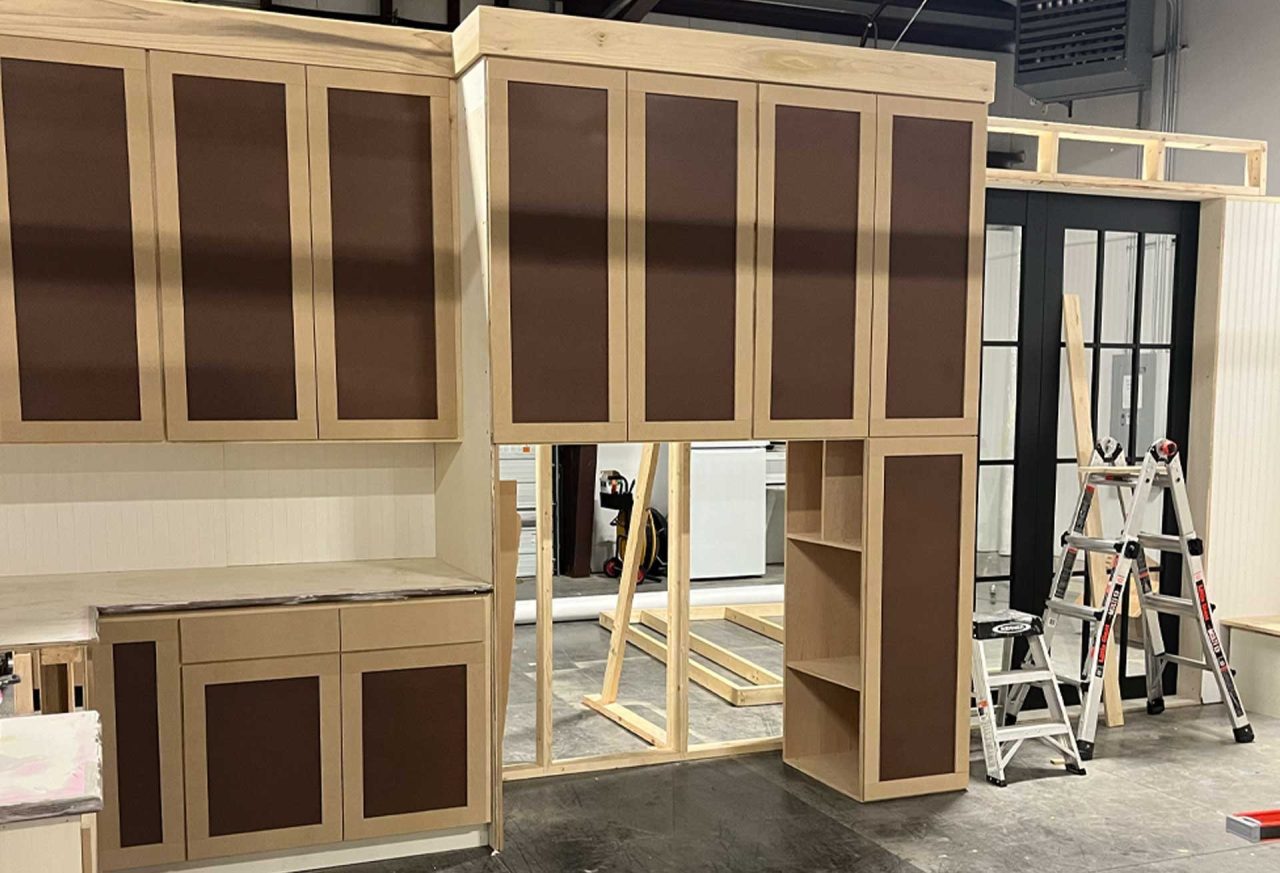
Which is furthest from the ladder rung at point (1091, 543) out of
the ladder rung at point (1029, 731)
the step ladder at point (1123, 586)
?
the ladder rung at point (1029, 731)

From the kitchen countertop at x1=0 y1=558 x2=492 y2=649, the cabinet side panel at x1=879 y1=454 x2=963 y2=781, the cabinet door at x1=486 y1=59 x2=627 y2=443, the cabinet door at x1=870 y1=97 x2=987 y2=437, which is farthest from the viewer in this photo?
the cabinet side panel at x1=879 y1=454 x2=963 y2=781

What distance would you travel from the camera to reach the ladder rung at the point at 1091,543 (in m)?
4.78

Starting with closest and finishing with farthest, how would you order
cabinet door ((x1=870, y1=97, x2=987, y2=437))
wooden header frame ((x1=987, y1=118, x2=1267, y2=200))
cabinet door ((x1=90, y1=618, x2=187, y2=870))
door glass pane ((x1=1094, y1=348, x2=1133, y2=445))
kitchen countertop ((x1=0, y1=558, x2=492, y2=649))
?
kitchen countertop ((x1=0, y1=558, x2=492, y2=649))
cabinet door ((x1=90, y1=618, x2=187, y2=870))
cabinet door ((x1=870, y1=97, x2=987, y2=437))
wooden header frame ((x1=987, y1=118, x2=1267, y2=200))
door glass pane ((x1=1094, y1=348, x2=1133, y2=445))

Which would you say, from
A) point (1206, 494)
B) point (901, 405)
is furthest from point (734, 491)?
point (901, 405)

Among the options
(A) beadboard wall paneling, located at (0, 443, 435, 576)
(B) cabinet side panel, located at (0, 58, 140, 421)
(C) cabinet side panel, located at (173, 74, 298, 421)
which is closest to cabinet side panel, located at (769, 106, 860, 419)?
(A) beadboard wall paneling, located at (0, 443, 435, 576)

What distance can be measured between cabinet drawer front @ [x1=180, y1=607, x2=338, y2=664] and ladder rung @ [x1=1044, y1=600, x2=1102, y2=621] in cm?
311

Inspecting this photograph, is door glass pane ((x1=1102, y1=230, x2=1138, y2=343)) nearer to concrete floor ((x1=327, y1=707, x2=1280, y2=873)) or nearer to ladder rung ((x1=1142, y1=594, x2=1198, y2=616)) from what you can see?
ladder rung ((x1=1142, y1=594, x2=1198, y2=616))

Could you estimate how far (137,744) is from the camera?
3.45 meters

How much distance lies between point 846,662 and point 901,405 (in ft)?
3.55

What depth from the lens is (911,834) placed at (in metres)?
3.97

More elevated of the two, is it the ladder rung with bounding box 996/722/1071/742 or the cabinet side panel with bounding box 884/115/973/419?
the cabinet side panel with bounding box 884/115/973/419

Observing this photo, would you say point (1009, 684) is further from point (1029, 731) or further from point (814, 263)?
point (814, 263)

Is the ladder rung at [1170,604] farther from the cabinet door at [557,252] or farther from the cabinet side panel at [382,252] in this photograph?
the cabinet side panel at [382,252]

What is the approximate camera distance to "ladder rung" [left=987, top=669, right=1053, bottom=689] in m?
4.57
